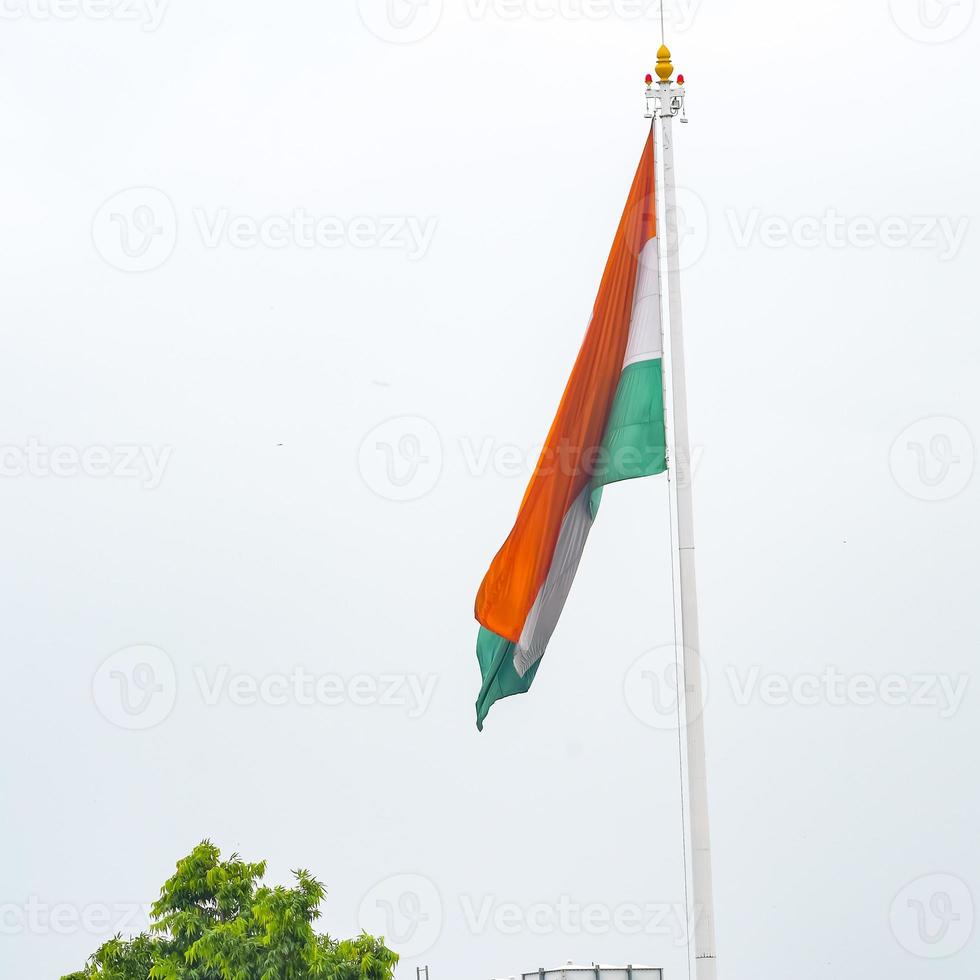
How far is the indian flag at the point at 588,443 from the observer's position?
15.8 metres

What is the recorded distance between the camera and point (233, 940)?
24.1 meters

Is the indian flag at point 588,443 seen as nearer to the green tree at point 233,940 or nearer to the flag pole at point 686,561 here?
the flag pole at point 686,561

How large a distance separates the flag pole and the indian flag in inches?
11.6

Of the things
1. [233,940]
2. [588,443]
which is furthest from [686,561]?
[233,940]

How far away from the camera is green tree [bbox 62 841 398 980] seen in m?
23.9

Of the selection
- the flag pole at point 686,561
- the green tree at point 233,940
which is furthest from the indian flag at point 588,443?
the green tree at point 233,940

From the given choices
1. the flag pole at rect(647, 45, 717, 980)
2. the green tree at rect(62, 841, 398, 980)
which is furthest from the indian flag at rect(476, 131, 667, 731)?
the green tree at rect(62, 841, 398, 980)

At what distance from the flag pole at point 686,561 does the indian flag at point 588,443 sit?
30 cm

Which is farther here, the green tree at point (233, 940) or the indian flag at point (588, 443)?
the green tree at point (233, 940)

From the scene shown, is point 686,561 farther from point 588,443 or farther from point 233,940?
point 233,940

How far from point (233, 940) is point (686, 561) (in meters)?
12.7

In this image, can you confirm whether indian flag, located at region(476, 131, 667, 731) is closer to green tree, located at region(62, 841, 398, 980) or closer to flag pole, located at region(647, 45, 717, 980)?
flag pole, located at region(647, 45, 717, 980)

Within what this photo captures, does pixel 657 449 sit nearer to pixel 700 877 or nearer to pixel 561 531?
pixel 561 531

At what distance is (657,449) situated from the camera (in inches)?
609
